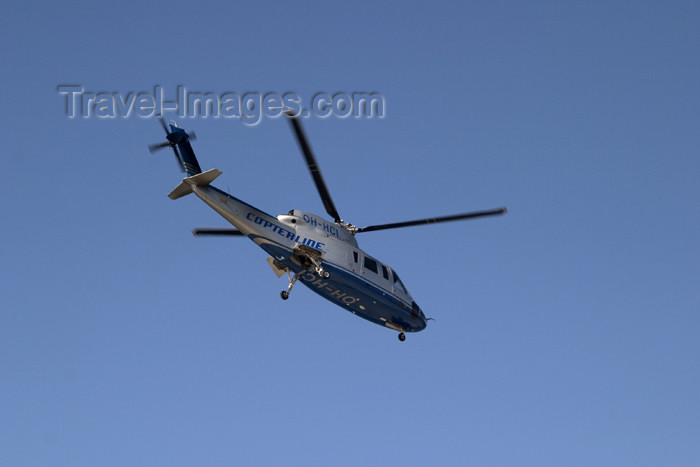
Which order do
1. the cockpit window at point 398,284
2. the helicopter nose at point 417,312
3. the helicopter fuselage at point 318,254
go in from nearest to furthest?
the helicopter fuselage at point 318,254 < the cockpit window at point 398,284 < the helicopter nose at point 417,312

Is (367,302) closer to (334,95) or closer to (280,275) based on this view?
(280,275)

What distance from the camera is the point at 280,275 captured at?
47969 mm

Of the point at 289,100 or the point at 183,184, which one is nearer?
the point at 183,184

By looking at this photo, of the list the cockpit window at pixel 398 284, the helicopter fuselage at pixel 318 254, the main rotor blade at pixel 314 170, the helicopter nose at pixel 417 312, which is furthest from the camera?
the helicopter nose at pixel 417 312

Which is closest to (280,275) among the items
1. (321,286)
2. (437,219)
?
(321,286)

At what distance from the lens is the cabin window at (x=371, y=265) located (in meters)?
47.2

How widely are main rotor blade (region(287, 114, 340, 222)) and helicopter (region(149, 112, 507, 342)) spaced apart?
47 millimetres

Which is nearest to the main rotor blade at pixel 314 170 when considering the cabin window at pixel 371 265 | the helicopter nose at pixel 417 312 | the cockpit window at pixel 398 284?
the cabin window at pixel 371 265

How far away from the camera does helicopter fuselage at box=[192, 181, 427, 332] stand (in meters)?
44.3

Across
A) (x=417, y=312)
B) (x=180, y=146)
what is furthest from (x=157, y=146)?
(x=417, y=312)

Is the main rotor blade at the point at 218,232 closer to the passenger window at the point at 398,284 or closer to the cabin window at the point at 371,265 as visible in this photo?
the cabin window at the point at 371,265

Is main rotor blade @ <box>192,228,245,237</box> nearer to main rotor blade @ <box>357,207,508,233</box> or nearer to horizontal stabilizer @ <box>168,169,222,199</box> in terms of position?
horizontal stabilizer @ <box>168,169,222,199</box>

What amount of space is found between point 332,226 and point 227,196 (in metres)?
5.84

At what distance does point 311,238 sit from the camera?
45.0m
